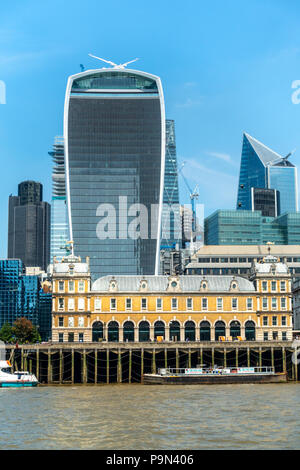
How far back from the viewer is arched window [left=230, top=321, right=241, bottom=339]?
14388 cm

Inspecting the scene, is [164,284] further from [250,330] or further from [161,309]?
[250,330]

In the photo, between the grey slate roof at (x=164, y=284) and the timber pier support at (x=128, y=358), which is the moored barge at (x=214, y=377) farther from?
the grey slate roof at (x=164, y=284)

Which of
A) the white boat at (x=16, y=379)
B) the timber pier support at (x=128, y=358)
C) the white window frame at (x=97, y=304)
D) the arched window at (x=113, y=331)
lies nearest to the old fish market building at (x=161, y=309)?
the arched window at (x=113, y=331)

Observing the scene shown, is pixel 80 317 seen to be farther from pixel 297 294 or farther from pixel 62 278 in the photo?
pixel 297 294

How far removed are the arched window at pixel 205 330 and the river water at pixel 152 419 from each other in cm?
4161

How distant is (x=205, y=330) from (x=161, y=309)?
940 cm

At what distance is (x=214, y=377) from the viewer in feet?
375

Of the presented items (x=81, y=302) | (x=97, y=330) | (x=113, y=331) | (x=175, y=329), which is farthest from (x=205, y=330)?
(x=81, y=302)

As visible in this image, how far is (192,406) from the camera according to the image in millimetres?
79812

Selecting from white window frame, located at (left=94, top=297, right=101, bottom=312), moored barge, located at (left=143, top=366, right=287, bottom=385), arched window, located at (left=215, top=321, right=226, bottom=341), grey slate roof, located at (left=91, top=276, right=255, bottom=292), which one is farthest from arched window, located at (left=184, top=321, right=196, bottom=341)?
moored barge, located at (left=143, top=366, right=287, bottom=385)

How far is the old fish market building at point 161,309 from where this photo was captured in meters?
142

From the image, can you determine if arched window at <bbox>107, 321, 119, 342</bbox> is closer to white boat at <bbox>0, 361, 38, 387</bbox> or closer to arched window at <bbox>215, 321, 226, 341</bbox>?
arched window at <bbox>215, 321, 226, 341</bbox>

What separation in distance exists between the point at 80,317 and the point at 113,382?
2208 centimetres
